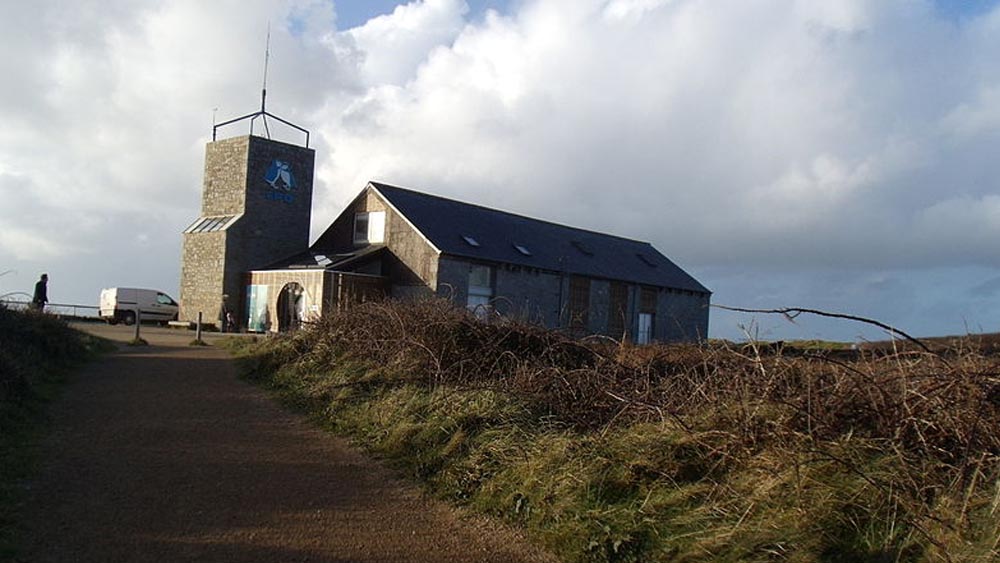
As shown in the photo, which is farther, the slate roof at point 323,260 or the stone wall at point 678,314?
the stone wall at point 678,314

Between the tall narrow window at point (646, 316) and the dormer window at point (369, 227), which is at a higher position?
the dormer window at point (369, 227)

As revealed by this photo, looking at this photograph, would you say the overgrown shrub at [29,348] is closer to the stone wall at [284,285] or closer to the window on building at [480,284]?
the stone wall at [284,285]

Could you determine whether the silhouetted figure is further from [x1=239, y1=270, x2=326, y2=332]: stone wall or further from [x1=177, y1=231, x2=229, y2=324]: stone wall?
[x1=239, y1=270, x2=326, y2=332]: stone wall

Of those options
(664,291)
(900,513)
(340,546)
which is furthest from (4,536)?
(664,291)

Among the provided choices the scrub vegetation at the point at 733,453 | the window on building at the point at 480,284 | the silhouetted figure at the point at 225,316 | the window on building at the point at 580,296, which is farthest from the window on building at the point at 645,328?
the scrub vegetation at the point at 733,453

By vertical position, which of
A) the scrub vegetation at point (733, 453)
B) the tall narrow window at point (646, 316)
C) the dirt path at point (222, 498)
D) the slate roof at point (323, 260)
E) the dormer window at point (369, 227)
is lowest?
the dirt path at point (222, 498)

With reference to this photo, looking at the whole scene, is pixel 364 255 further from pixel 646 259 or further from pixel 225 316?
pixel 646 259

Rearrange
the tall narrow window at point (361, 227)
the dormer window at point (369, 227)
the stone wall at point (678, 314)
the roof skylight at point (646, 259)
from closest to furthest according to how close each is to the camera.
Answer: the dormer window at point (369, 227)
the tall narrow window at point (361, 227)
the stone wall at point (678, 314)
the roof skylight at point (646, 259)

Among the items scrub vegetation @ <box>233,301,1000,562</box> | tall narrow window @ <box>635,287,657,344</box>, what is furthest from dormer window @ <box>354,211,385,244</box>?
scrub vegetation @ <box>233,301,1000,562</box>

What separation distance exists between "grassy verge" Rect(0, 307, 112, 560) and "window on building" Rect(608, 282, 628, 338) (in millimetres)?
21312

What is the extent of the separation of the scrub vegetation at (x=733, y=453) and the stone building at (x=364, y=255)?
1908 centimetres

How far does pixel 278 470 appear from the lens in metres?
7.86

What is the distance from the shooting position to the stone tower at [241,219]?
31.4 metres

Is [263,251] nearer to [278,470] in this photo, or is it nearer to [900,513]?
[278,470]
